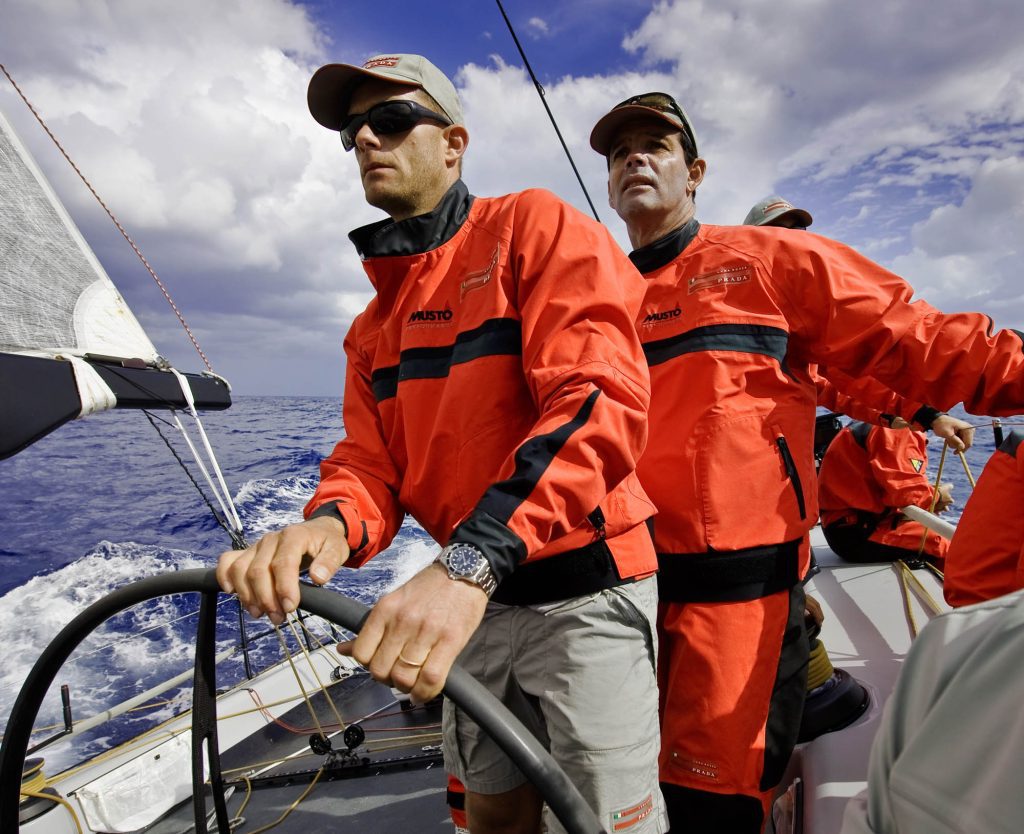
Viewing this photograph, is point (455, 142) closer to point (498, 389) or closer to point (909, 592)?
point (498, 389)

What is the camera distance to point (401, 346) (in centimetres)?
139

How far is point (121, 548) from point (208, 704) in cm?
Answer: 980

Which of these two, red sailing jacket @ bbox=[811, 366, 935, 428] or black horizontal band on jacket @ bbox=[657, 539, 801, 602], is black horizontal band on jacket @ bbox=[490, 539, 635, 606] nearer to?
black horizontal band on jacket @ bbox=[657, 539, 801, 602]

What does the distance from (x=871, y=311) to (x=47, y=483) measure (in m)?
18.9

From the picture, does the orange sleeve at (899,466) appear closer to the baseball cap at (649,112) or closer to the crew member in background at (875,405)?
the crew member in background at (875,405)

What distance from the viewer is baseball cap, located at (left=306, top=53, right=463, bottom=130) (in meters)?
1.41

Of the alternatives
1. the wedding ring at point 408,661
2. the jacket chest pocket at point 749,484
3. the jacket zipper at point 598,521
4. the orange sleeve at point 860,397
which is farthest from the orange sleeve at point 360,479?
the orange sleeve at point 860,397

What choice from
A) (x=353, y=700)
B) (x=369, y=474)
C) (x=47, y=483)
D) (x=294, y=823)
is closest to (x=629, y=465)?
(x=369, y=474)

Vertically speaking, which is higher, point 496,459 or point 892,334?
point 892,334

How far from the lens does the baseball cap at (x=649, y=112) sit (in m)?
1.91

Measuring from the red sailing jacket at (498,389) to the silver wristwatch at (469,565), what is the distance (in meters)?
0.02

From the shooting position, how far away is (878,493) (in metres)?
3.93

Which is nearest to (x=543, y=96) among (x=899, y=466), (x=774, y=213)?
(x=774, y=213)

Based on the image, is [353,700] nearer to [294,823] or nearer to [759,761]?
[294,823]
